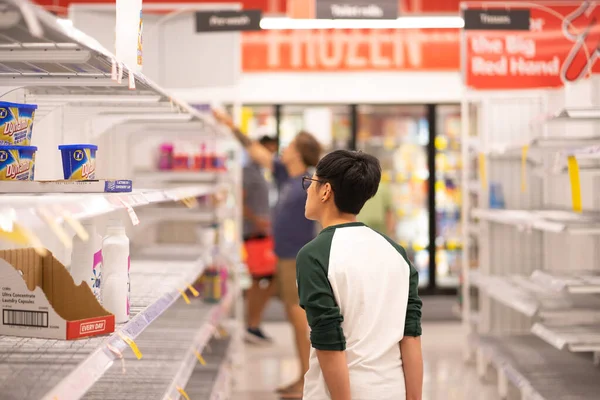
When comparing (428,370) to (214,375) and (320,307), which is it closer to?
(214,375)

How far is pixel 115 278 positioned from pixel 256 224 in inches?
188

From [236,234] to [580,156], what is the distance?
320 cm

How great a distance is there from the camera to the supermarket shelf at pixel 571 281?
3.83 metres

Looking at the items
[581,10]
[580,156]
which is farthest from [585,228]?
[581,10]

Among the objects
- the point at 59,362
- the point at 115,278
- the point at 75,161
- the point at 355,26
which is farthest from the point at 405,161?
the point at 59,362

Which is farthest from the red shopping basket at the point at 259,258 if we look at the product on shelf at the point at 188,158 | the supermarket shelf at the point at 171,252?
the product on shelf at the point at 188,158

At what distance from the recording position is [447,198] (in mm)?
9438

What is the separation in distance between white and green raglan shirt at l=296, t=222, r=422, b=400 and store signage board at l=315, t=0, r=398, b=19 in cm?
322

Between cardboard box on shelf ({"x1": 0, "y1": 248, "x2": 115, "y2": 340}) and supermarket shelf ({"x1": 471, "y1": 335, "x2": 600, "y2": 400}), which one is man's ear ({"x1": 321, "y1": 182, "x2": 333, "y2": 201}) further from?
supermarket shelf ({"x1": 471, "y1": 335, "x2": 600, "y2": 400})

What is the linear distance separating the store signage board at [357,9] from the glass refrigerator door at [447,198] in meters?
4.17

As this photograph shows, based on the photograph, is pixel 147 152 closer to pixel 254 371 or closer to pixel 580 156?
pixel 254 371

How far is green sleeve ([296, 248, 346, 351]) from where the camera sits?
225cm

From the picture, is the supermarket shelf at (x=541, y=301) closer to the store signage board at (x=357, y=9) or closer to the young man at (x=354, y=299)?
the store signage board at (x=357, y=9)

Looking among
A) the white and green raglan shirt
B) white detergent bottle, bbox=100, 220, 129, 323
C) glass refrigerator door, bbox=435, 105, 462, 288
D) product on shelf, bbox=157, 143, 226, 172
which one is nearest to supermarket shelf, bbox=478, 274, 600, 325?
product on shelf, bbox=157, 143, 226, 172
